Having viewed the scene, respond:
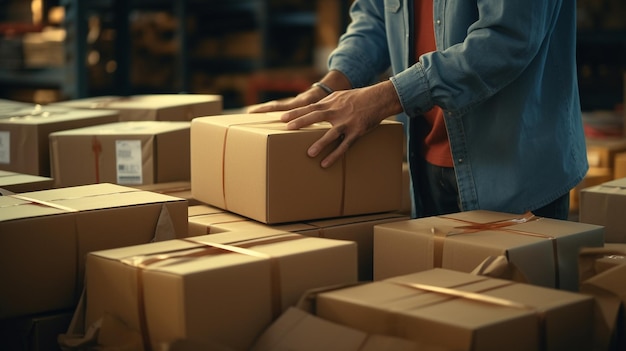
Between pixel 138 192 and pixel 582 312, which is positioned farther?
pixel 138 192

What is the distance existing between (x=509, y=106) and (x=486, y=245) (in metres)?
0.52

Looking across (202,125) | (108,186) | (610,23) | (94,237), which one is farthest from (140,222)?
(610,23)

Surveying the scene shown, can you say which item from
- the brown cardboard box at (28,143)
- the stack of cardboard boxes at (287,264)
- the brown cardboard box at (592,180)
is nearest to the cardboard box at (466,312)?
the stack of cardboard boxes at (287,264)

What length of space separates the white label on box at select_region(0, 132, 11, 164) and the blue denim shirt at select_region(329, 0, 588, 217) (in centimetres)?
115

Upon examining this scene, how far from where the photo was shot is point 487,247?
5.32ft

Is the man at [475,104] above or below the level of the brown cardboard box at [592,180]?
above

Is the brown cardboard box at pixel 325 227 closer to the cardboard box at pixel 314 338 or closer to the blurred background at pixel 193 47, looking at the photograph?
the cardboard box at pixel 314 338

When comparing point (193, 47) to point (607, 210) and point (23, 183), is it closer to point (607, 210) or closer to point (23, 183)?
point (23, 183)

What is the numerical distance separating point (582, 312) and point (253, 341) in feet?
1.71

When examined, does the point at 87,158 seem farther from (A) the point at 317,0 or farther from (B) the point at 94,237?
(A) the point at 317,0

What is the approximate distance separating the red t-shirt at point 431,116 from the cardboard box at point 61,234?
2.39 ft

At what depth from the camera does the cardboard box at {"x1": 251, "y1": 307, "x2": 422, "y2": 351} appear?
1.26 meters

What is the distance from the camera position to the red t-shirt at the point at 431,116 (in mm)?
2191

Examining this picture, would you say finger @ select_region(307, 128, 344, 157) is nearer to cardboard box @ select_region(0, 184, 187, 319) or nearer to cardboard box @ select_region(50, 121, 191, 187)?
cardboard box @ select_region(0, 184, 187, 319)
